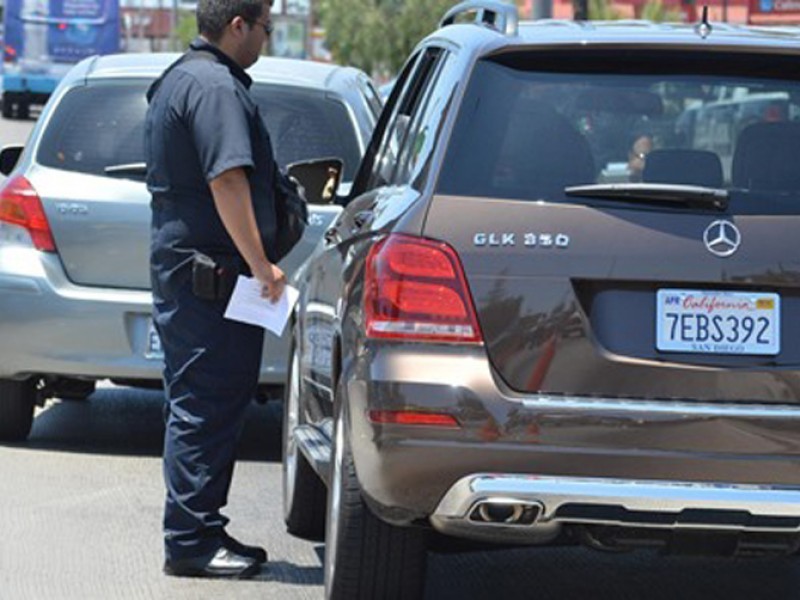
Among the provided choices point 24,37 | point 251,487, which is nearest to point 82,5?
point 24,37

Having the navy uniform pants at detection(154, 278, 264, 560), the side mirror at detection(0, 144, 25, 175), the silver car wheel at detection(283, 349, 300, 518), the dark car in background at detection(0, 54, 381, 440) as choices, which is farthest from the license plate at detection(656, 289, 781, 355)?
the side mirror at detection(0, 144, 25, 175)

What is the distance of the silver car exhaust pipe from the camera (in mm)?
5473

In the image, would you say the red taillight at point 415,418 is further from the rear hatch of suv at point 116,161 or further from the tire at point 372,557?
the rear hatch of suv at point 116,161

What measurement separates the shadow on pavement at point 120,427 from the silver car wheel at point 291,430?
5.33 ft

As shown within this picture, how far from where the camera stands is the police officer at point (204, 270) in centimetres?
688

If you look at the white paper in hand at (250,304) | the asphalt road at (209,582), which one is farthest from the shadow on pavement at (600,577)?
the white paper in hand at (250,304)

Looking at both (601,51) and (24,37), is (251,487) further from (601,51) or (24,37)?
(24,37)

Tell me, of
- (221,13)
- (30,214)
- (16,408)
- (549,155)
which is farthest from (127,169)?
(549,155)

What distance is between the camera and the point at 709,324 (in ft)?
18.2

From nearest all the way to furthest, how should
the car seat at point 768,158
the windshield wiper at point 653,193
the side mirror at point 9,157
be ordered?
the windshield wiper at point 653,193 < the car seat at point 768,158 < the side mirror at point 9,157

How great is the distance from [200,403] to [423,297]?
1660 millimetres

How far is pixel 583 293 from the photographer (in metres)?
5.55

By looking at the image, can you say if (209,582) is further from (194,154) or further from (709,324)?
(709,324)

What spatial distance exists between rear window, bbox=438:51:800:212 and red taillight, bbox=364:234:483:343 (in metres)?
0.19
